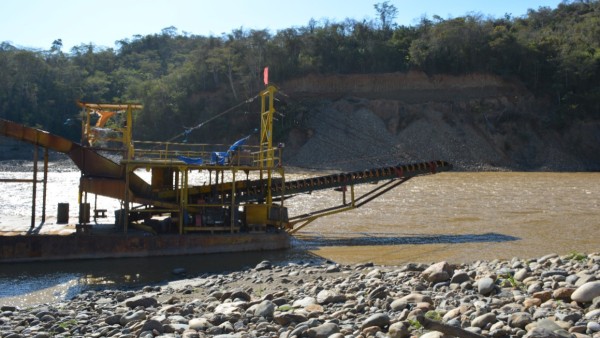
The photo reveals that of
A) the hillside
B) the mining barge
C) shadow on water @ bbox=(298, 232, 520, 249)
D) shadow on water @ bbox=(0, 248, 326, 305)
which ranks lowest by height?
shadow on water @ bbox=(0, 248, 326, 305)

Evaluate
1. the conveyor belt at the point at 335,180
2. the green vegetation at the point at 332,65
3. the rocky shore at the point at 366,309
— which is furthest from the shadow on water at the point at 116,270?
the green vegetation at the point at 332,65

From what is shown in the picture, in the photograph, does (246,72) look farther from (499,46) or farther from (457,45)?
(499,46)

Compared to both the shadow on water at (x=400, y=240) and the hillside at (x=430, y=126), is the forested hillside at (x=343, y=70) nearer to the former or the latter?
the hillside at (x=430, y=126)

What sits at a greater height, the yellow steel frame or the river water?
the yellow steel frame

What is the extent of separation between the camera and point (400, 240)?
21828 millimetres

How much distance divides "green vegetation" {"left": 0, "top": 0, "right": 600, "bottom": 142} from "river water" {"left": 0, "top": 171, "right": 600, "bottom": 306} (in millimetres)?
34426

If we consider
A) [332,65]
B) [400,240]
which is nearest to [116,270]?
[400,240]

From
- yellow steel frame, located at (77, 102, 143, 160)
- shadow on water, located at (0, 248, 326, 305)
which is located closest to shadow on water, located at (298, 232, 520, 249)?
shadow on water, located at (0, 248, 326, 305)

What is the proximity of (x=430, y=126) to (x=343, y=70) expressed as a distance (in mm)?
15849

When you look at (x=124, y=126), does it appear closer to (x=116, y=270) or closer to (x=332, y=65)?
(x=116, y=270)

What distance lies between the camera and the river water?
16.0 meters

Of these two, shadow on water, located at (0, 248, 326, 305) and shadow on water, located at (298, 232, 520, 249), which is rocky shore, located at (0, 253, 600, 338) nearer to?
shadow on water, located at (0, 248, 326, 305)

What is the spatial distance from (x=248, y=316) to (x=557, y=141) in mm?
65389

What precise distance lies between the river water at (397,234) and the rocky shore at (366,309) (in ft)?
10.4
